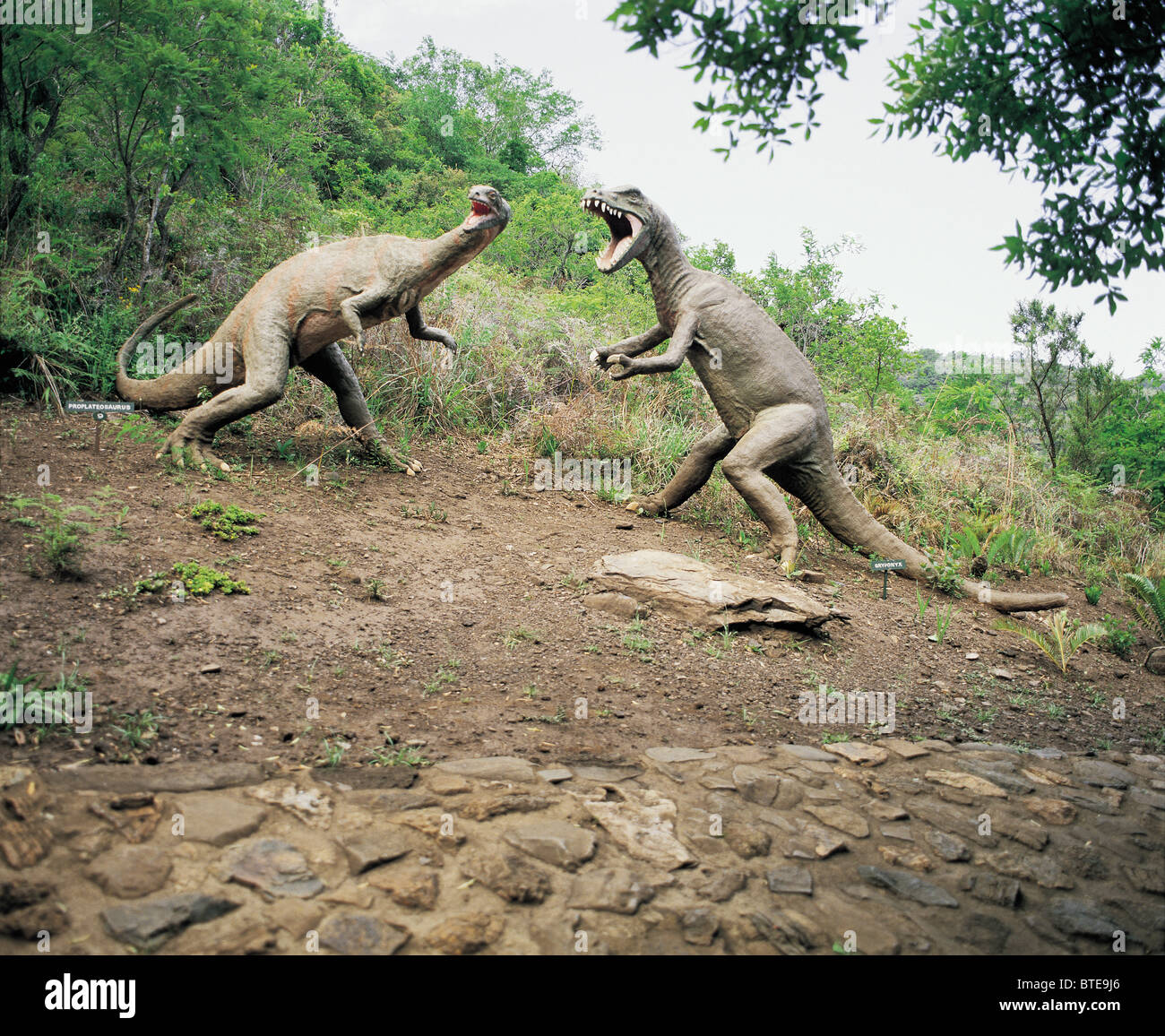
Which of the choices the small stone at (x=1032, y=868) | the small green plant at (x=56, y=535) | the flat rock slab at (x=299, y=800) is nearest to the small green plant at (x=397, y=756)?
the flat rock slab at (x=299, y=800)

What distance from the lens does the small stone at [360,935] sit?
185cm

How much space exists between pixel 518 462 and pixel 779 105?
4.48 m

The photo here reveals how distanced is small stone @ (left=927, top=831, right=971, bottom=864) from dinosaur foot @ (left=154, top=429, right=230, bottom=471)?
4.88 meters

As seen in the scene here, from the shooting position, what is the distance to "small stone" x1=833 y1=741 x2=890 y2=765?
340 centimetres

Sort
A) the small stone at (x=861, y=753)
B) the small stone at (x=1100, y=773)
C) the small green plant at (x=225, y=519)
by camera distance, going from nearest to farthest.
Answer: the small stone at (x=861, y=753)
the small stone at (x=1100, y=773)
the small green plant at (x=225, y=519)

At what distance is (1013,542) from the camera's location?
7.80 m

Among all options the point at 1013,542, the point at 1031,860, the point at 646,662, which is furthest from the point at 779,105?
the point at 1013,542

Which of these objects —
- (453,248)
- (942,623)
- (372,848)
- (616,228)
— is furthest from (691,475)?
(372,848)

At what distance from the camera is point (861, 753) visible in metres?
3.47

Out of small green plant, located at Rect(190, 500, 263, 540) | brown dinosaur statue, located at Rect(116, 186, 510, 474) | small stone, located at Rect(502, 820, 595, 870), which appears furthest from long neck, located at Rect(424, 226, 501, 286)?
small stone, located at Rect(502, 820, 595, 870)

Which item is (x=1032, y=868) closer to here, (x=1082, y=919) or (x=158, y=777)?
(x=1082, y=919)

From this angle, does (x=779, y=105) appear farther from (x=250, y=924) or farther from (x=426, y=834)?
(x=250, y=924)

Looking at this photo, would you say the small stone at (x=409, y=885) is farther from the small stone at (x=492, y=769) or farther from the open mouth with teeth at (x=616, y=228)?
the open mouth with teeth at (x=616, y=228)

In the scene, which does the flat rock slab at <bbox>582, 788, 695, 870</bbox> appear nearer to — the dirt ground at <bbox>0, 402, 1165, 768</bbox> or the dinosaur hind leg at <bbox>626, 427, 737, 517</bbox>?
the dirt ground at <bbox>0, 402, 1165, 768</bbox>
